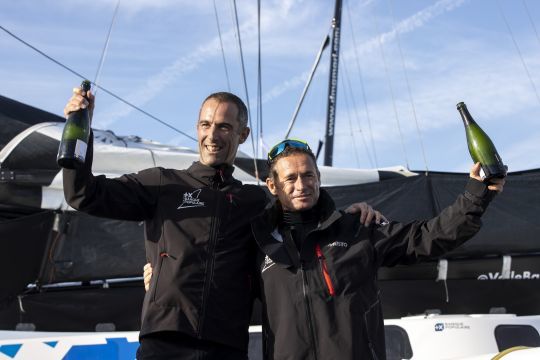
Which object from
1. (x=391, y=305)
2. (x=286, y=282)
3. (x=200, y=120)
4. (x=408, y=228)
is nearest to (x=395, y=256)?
(x=408, y=228)

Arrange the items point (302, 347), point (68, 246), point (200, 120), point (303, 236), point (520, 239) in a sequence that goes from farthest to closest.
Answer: point (520, 239) → point (68, 246) → point (200, 120) → point (303, 236) → point (302, 347)

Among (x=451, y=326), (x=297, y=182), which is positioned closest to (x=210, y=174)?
(x=297, y=182)

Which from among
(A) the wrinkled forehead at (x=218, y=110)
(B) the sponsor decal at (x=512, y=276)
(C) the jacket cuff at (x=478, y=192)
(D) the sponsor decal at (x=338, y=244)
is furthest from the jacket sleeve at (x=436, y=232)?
(B) the sponsor decal at (x=512, y=276)

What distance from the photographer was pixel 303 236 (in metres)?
A: 3.06

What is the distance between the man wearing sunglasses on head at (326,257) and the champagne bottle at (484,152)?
0.05m

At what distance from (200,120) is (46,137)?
318cm

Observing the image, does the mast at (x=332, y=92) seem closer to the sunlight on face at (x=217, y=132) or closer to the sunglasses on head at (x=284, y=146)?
the sunglasses on head at (x=284, y=146)

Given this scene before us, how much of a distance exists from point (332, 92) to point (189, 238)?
10.4 meters

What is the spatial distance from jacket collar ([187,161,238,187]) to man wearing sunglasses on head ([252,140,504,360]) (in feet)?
0.82

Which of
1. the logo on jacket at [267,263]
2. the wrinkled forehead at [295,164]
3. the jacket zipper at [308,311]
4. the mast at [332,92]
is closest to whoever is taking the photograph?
the jacket zipper at [308,311]

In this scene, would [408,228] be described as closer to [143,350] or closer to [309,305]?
[309,305]

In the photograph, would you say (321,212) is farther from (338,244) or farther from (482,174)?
(482,174)

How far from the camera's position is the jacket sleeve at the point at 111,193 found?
2.82 metres

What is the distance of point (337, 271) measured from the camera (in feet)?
9.47
